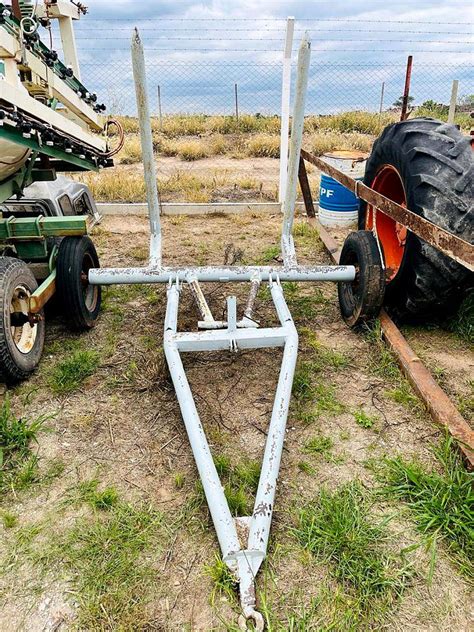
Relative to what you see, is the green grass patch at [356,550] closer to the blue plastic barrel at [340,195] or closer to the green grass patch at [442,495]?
the green grass patch at [442,495]

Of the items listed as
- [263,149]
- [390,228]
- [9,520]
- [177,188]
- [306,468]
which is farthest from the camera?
[263,149]

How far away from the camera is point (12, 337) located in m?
2.75

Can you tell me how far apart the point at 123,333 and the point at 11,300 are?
36.7 inches

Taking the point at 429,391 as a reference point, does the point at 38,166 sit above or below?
above

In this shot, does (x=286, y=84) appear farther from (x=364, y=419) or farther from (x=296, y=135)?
(x=364, y=419)

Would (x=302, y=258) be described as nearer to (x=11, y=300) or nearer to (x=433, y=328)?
(x=433, y=328)

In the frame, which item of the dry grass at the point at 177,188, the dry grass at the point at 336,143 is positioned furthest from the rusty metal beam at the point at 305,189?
the dry grass at the point at 336,143

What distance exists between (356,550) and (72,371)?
1.96 m

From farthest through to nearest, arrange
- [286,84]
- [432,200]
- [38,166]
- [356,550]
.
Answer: [286,84] < [38,166] < [432,200] < [356,550]

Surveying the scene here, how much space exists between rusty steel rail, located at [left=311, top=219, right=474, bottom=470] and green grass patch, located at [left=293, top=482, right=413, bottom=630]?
1.90 ft

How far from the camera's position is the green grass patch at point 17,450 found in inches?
89.7

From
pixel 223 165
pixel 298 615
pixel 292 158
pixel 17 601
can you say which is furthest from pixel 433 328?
pixel 223 165

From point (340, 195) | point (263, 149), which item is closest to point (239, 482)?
point (340, 195)

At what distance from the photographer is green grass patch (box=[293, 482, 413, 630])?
5.69 ft
